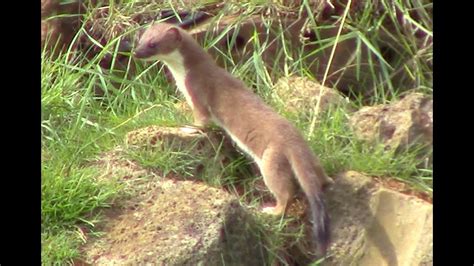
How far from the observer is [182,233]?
4289 millimetres

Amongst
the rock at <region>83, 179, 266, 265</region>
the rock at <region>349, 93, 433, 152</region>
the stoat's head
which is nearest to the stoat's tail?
the rock at <region>83, 179, 266, 265</region>

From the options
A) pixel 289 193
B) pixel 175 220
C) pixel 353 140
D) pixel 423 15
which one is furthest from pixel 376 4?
pixel 175 220

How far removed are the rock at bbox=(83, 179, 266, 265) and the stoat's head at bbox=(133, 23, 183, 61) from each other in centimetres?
98

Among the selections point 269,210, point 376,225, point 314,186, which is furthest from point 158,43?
point 376,225

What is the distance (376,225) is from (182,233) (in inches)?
31.1

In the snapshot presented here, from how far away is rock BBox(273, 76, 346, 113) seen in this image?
517 centimetres

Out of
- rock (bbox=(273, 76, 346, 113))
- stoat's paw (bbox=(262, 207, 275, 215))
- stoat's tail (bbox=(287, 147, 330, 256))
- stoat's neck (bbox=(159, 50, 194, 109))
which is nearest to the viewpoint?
stoat's tail (bbox=(287, 147, 330, 256))

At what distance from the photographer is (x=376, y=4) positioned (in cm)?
573

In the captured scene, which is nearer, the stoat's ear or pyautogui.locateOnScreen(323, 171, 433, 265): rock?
pyautogui.locateOnScreen(323, 171, 433, 265): rock

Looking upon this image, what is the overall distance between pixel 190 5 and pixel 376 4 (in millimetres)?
984

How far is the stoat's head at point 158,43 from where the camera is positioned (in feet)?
17.3

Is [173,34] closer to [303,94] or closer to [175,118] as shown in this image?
[175,118]

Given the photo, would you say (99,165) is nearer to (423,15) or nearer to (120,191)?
(120,191)

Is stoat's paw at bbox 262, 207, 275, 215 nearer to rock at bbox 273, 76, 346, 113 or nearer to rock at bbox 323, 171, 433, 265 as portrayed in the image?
rock at bbox 323, 171, 433, 265
